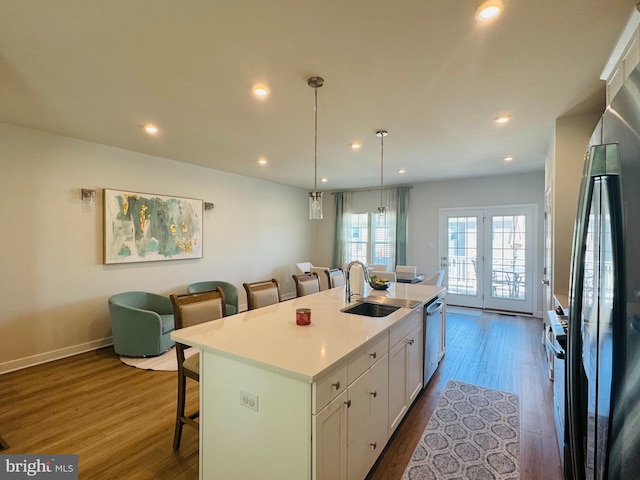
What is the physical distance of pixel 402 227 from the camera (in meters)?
7.15

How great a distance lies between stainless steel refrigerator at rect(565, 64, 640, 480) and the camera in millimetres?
658

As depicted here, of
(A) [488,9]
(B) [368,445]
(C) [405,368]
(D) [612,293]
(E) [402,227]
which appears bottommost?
(B) [368,445]

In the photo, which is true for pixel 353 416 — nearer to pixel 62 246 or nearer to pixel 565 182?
pixel 565 182

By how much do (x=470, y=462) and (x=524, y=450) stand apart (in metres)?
0.47

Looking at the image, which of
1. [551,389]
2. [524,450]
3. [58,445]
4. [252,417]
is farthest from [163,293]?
[551,389]

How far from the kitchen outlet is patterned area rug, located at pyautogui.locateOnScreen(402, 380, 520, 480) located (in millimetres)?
1178

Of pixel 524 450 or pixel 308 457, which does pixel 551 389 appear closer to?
pixel 524 450

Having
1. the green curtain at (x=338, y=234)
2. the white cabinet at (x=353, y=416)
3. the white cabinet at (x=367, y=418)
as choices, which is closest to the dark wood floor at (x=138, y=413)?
the white cabinet at (x=367, y=418)

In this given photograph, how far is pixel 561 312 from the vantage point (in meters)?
2.44

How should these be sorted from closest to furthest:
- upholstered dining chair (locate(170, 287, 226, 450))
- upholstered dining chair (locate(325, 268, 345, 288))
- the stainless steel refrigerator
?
the stainless steel refrigerator
upholstered dining chair (locate(170, 287, 226, 450))
upholstered dining chair (locate(325, 268, 345, 288))

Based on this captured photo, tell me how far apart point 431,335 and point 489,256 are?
4124mm

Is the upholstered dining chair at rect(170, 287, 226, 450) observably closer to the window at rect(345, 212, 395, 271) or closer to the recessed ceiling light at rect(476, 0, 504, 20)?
the recessed ceiling light at rect(476, 0, 504, 20)

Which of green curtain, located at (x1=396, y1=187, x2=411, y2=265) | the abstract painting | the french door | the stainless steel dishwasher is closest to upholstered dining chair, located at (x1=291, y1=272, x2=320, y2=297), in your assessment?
the stainless steel dishwasher

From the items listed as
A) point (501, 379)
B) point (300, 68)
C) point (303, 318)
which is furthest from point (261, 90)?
point (501, 379)
